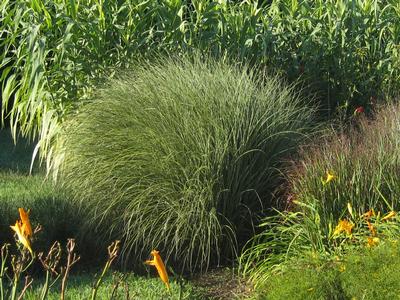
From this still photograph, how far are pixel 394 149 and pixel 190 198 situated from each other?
4.61ft

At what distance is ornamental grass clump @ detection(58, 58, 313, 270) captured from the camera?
18.6 ft

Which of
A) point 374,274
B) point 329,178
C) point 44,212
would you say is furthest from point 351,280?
point 44,212

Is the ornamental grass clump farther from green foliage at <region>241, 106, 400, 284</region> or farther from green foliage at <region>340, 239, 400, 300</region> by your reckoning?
green foliage at <region>340, 239, 400, 300</region>

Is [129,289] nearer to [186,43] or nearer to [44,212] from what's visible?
[44,212]

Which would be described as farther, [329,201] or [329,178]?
[329,201]

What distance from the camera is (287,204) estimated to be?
573cm

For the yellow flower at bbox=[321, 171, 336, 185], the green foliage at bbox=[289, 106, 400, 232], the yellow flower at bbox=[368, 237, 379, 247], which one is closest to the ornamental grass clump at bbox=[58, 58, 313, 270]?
the green foliage at bbox=[289, 106, 400, 232]

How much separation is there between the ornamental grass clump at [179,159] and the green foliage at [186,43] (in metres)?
0.76

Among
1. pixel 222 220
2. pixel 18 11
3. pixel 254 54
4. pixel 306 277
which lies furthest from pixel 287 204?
pixel 18 11

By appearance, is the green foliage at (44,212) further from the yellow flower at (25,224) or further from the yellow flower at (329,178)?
the yellow flower at (25,224)

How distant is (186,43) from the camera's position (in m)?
7.19

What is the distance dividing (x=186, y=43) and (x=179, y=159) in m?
1.72

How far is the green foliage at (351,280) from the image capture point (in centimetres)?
407

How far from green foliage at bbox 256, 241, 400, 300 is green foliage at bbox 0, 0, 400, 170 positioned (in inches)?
109
